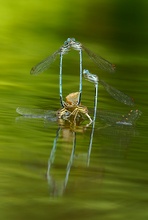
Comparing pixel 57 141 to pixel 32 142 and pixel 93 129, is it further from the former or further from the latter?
pixel 93 129

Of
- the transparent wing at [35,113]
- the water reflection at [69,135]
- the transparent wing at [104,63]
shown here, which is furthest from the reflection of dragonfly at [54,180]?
the transparent wing at [104,63]

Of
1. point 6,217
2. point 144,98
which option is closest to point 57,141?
point 6,217

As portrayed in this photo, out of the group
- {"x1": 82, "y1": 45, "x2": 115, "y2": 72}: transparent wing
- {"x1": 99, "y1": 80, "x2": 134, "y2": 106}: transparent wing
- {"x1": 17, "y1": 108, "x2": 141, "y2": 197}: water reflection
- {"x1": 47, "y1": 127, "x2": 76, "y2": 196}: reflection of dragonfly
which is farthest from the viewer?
{"x1": 82, "y1": 45, "x2": 115, "y2": 72}: transparent wing

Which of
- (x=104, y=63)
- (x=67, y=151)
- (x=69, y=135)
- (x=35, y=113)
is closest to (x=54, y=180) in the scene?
(x=67, y=151)

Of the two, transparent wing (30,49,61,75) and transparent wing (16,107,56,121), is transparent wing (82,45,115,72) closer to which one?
transparent wing (30,49,61,75)

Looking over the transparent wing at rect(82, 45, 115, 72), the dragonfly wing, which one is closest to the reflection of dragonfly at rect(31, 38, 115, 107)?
the transparent wing at rect(82, 45, 115, 72)

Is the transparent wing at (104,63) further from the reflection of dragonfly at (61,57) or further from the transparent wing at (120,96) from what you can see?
the transparent wing at (120,96)

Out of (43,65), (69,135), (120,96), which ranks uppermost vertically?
(43,65)

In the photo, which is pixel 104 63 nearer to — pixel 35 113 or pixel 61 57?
pixel 61 57
